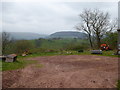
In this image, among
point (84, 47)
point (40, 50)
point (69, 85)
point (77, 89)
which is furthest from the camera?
point (84, 47)

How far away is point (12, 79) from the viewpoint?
4.05 m

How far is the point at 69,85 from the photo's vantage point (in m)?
3.48

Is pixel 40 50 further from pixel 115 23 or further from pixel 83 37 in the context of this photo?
pixel 115 23

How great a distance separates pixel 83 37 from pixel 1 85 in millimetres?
18773

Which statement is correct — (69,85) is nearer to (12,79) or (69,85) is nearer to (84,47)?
(12,79)

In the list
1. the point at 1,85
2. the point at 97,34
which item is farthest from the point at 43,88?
the point at 97,34

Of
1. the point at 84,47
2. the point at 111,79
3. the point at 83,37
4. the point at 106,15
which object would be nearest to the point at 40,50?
the point at 84,47

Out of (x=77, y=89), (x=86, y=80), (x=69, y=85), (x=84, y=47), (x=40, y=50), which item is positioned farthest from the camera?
(x=84, y=47)

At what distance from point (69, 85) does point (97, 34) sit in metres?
18.1

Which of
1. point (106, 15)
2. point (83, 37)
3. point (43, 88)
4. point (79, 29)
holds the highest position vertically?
point (106, 15)

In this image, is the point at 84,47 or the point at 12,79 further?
the point at 84,47

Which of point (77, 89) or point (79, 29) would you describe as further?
point (79, 29)

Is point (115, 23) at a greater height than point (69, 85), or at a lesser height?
greater

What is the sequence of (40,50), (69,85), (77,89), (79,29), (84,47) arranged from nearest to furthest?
(77,89), (69,85), (40,50), (84,47), (79,29)
